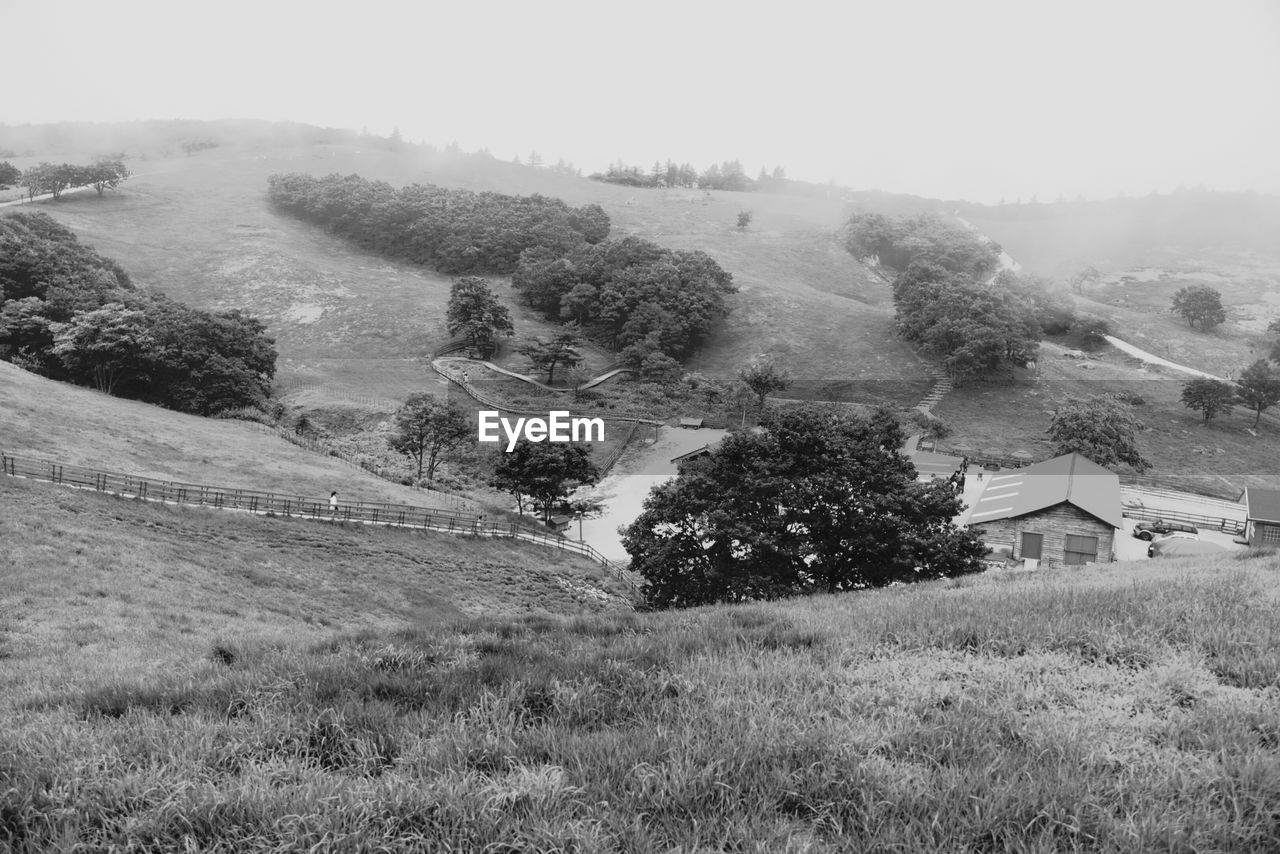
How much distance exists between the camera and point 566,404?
69812mm

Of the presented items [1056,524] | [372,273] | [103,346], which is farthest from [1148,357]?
[103,346]

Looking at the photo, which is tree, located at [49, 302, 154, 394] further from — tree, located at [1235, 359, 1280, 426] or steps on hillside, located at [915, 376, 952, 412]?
tree, located at [1235, 359, 1280, 426]

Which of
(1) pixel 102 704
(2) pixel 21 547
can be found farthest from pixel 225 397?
(1) pixel 102 704

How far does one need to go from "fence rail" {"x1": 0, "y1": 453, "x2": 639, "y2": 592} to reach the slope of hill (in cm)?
3414

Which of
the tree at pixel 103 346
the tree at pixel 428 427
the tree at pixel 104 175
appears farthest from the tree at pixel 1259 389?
the tree at pixel 104 175

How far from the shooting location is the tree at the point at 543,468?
4225 centimetres

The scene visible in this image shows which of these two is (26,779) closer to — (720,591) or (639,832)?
(639,832)

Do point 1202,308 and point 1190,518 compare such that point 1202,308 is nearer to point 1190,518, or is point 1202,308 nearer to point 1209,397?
point 1209,397

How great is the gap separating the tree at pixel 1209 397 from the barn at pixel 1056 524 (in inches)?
1657

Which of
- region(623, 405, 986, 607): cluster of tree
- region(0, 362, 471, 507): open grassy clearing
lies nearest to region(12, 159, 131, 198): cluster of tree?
region(0, 362, 471, 507): open grassy clearing

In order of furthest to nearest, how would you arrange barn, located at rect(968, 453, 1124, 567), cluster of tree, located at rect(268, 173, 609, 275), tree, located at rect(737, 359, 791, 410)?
cluster of tree, located at rect(268, 173, 609, 275) < tree, located at rect(737, 359, 791, 410) < barn, located at rect(968, 453, 1124, 567)

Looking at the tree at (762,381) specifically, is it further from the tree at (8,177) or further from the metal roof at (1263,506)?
the tree at (8,177)

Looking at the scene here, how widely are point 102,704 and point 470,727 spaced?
3084 mm

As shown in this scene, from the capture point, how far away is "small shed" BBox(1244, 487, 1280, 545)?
138 ft
